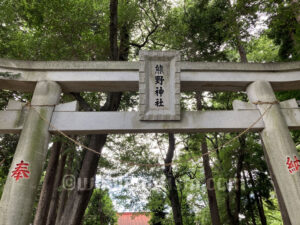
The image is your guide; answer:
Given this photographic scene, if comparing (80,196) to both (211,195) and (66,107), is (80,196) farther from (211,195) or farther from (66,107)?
(211,195)

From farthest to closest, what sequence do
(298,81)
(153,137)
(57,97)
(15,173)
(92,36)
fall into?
(153,137) → (92,36) → (298,81) → (57,97) → (15,173)

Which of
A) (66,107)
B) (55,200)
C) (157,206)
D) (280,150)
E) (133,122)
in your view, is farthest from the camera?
(157,206)

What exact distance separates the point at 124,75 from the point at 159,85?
0.94m

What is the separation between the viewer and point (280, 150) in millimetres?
4453

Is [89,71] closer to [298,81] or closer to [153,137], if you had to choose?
[298,81]

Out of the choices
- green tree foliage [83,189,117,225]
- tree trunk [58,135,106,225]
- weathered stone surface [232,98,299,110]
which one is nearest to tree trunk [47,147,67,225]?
green tree foliage [83,189,117,225]

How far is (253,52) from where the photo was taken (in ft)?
38.4

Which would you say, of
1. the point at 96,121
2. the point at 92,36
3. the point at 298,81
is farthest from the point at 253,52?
the point at 96,121

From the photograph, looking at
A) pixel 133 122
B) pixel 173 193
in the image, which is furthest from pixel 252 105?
pixel 173 193

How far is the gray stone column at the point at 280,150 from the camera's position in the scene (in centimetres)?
411

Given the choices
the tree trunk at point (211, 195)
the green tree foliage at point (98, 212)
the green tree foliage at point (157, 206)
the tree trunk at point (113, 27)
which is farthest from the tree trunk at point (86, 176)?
the green tree foliage at point (98, 212)

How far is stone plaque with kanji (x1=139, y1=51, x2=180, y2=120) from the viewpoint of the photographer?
4.72m

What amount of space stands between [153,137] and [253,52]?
7.48m

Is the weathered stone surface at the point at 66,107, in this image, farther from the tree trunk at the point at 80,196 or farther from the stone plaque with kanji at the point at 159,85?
the tree trunk at the point at 80,196
